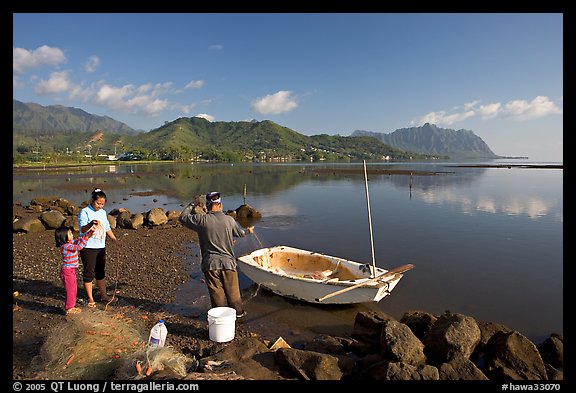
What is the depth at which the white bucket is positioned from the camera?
6422mm

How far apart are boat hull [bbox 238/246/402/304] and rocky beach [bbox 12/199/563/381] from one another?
1147 millimetres

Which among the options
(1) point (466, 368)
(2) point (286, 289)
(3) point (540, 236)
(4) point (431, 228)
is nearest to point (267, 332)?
(2) point (286, 289)

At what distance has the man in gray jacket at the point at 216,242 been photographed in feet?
22.1

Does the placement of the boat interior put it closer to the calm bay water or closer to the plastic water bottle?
the calm bay water

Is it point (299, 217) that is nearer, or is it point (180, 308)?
point (180, 308)

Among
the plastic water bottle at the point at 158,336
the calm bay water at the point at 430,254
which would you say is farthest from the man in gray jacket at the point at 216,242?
the calm bay water at the point at 430,254

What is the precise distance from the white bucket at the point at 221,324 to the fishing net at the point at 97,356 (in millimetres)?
1036

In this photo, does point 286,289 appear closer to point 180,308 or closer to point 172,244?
point 180,308

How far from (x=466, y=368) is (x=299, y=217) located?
65.8 ft

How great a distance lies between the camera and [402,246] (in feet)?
56.3

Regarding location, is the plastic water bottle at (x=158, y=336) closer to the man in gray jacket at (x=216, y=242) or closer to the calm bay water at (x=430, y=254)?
the man in gray jacket at (x=216, y=242)

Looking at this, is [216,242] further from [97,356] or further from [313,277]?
[313,277]

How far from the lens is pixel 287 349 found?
5.79 m

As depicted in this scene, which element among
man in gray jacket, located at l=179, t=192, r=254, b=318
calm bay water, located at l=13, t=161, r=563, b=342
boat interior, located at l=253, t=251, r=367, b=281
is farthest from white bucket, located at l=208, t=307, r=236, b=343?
boat interior, located at l=253, t=251, r=367, b=281
